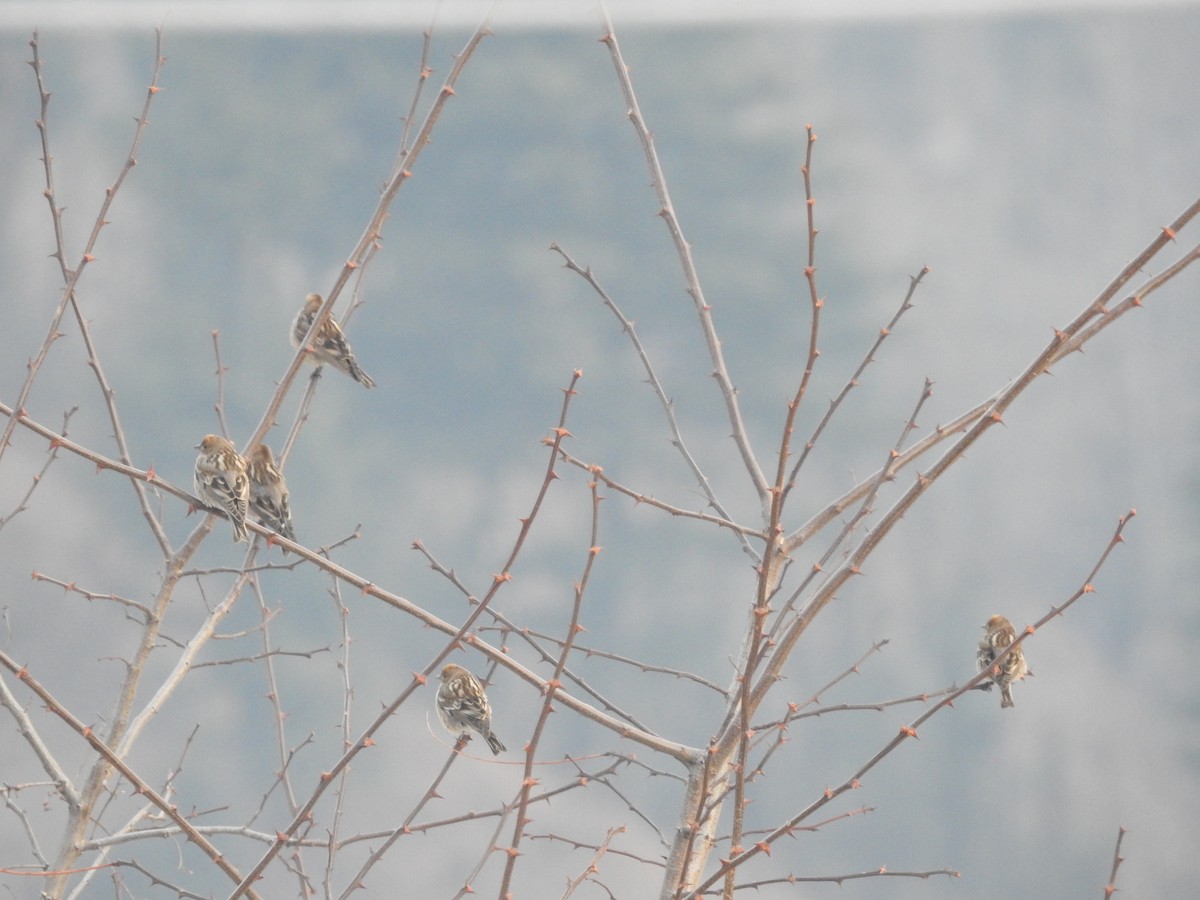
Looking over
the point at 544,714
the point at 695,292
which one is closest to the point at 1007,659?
the point at 695,292

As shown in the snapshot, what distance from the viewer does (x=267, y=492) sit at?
2.00 metres

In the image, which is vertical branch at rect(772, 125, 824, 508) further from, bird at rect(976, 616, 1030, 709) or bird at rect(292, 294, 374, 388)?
bird at rect(292, 294, 374, 388)

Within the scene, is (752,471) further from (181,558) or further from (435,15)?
(181,558)

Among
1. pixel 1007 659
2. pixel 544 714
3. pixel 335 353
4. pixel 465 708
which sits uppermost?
pixel 335 353

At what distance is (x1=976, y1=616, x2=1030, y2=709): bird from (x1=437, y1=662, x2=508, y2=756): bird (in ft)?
2.93

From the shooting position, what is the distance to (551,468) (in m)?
0.86

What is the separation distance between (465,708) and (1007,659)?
955 mm

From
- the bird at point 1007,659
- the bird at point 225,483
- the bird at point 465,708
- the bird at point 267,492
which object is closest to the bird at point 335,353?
the bird at point 267,492

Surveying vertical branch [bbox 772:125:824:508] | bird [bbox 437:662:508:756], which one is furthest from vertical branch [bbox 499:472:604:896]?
bird [bbox 437:662:508:756]

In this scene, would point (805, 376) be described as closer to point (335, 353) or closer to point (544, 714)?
point (544, 714)

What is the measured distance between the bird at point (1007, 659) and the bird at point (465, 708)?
35.1 inches

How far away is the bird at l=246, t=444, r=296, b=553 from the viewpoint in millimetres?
1981

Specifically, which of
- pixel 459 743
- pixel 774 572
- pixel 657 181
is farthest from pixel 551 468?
pixel 657 181

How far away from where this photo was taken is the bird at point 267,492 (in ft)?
6.50
